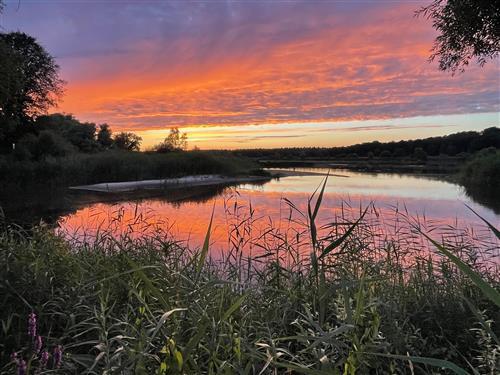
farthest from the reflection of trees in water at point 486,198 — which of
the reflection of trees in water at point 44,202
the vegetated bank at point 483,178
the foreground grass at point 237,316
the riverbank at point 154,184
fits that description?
the riverbank at point 154,184

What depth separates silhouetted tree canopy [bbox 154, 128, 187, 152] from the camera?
1709 inches

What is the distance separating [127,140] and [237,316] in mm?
60381

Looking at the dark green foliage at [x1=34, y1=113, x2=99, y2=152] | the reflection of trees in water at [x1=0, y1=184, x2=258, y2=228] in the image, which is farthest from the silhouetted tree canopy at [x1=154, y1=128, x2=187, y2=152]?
the reflection of trees in water at [x1=0, y1=184, x2=258, y2=228]

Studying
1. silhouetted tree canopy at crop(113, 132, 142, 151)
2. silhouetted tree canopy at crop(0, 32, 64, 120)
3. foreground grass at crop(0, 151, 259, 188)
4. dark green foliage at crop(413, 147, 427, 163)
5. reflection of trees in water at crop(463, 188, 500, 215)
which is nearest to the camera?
reflection of trees in water at crop(463, 188, 500, 215)

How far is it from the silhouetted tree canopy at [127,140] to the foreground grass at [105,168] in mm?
25782

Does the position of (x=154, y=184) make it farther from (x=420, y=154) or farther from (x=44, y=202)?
(x=420, y=154)

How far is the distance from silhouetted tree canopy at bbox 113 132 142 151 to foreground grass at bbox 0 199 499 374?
2190 inches

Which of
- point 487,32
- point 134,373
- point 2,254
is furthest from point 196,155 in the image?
point 134,373

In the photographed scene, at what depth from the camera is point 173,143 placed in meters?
45.6

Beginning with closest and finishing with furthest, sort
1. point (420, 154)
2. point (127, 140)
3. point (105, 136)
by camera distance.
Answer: point (420, 154)
point (105, 136)
point (127, 140)

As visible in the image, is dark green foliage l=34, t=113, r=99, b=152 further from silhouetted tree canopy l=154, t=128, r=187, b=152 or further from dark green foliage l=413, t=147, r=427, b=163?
dark green foliage l=413, t=147, r=427, b=163

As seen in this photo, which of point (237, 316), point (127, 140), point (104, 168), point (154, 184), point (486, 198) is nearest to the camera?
point (237, 316)

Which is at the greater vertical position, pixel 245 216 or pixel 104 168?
pixel 104 168

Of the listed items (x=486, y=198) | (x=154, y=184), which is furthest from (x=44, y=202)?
(x=486, y=198)
